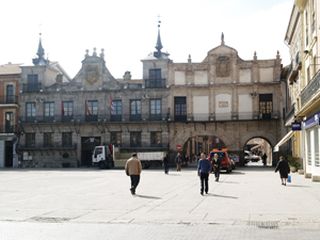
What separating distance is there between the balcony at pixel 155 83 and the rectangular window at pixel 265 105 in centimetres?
999

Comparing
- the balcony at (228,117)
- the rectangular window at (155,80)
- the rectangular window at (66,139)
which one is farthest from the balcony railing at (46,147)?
the balcony at (228,117)

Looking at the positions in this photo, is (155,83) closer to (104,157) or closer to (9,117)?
(104,157)

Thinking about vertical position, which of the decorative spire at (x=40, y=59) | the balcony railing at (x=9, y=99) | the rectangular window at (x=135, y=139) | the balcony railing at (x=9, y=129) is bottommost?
the rectangular window at (x=135, y=139)

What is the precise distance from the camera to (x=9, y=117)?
5288 cm

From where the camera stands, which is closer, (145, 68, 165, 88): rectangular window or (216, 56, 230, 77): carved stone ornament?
(216, 56, 230, 77): carved stone ornament

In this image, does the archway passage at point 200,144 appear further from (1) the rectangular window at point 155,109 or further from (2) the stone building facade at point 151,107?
(1) the rectangular window at point 155,109

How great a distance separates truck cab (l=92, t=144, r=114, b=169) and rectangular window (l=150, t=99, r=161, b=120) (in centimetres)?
585

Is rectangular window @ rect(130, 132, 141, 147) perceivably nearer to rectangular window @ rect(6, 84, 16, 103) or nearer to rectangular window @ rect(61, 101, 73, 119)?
rectangular window @ rect(61, 101, 73, 119)

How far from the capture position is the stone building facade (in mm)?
47062

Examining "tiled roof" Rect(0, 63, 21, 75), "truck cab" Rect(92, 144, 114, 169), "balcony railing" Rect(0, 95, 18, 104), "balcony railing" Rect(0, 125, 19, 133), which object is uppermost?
"tiled roof" Rect(0, 63, 21, 75)

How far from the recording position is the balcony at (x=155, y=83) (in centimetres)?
4884

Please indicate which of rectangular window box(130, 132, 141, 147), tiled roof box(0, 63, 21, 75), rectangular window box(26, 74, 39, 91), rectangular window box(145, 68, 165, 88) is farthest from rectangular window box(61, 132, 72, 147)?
rectangular window box(145, 68, 165, 88)

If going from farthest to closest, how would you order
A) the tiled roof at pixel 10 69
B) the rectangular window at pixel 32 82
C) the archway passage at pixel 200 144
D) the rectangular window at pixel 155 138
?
the archway passage at pixel 200 144 → the tiled roof at pixel 10 69 → the rectangular window at pixel 32 82 → the rectangular window at pixel 155 138

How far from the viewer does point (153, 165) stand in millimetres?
46344
